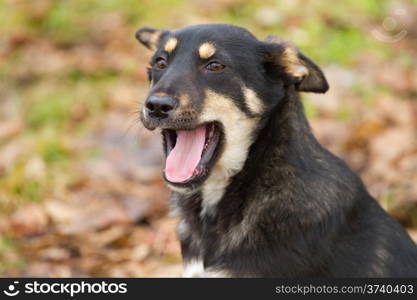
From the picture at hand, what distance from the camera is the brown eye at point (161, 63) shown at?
4.19m

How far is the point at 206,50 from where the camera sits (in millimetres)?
3971

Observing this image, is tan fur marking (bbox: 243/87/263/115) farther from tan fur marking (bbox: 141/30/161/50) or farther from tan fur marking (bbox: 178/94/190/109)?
tan fur marking (bbox: 141/30/161/50)

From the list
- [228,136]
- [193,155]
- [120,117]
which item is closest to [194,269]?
[193,155]

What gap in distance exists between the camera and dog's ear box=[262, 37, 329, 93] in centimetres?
393

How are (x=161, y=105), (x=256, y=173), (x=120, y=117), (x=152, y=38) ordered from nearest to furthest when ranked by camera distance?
(x=161, y=105) < (x=256, y=173) < (x=152, y=38) < (x=120, y=117)

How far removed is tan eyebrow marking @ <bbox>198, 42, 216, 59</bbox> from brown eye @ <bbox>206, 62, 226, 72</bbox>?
5cm

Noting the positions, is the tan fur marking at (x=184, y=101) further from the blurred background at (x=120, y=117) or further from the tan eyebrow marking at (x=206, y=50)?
the blurred background at (x=120, y=117)

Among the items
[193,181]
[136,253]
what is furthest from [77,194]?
[193,181]

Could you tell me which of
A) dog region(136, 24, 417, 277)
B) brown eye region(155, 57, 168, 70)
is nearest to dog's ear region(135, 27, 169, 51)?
brown eye region(155, 57, 168, 70)

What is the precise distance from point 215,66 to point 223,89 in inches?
5.6

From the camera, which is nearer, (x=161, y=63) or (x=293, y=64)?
(x=293, y=64)

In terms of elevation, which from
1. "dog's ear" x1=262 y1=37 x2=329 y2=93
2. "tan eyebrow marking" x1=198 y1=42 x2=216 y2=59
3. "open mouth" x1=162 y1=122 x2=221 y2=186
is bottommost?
"open mouth" x1=162 y1=122 x2=221 y2=186

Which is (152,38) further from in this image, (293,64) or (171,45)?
(293,64)

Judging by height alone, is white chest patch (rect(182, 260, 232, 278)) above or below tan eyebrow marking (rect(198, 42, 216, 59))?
below
